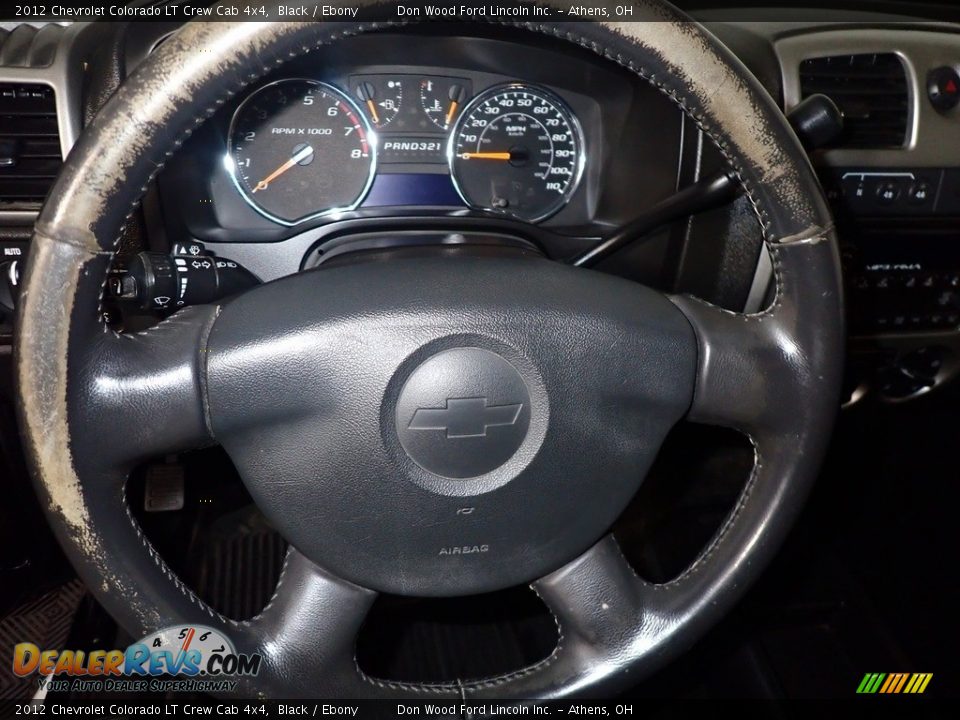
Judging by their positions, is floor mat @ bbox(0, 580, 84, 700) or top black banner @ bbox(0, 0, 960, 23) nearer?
top black banner @ bbox(0, 0, 960, 23)

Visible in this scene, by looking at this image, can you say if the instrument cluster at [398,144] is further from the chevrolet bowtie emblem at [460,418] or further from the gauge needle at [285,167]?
the chevrolet bowtie emblem at [460,418]

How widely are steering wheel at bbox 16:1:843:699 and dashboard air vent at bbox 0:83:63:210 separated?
51 cm

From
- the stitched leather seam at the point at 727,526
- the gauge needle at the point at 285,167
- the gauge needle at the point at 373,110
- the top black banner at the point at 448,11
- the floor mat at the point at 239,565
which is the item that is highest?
the top black banner at the point at 448,11

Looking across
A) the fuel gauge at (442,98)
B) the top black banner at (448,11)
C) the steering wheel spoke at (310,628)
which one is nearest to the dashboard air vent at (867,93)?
the top black banner at (448,11)

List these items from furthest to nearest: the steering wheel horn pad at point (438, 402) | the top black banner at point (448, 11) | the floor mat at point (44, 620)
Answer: the floor mat at point (44, 620)
the steering wheel horn pad at point (438, 402)
the top black banner at point (448, 11)

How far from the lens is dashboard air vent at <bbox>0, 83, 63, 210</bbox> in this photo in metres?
1.12

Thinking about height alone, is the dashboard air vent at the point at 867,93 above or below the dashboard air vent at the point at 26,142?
above

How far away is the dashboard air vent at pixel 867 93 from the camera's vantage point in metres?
1.32

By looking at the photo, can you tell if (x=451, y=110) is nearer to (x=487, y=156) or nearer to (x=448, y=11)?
(x=487, y=156)

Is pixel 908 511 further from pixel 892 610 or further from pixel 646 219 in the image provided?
pixel 646 219

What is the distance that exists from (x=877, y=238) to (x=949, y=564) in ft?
2.69

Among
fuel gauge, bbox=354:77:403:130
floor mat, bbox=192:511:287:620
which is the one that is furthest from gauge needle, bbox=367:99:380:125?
floor mat, bbox=192:511:287:620

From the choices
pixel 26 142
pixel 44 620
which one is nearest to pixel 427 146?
pixel 26 142

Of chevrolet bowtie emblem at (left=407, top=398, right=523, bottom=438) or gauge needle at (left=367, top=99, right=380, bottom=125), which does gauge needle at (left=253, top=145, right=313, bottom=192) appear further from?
chevrolet bowtie emblem at (left=407, top=398, right=523, bottom=438)
